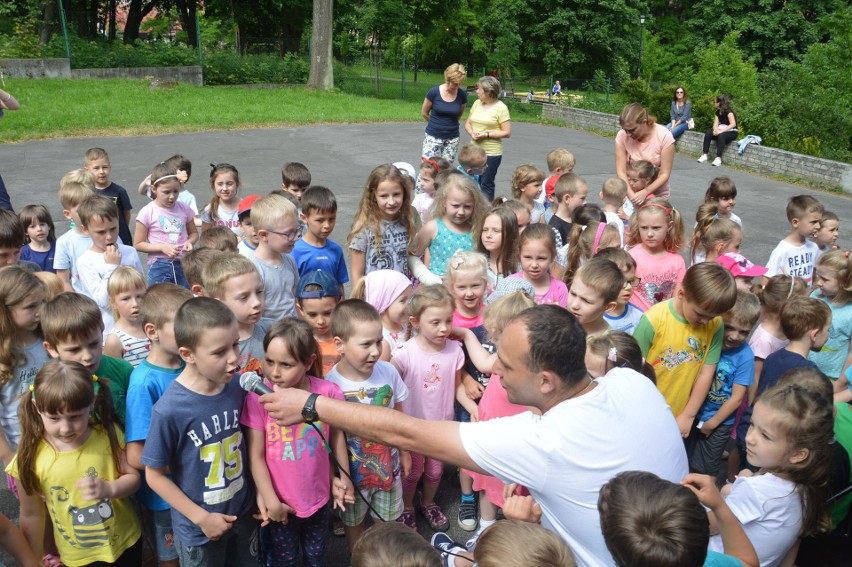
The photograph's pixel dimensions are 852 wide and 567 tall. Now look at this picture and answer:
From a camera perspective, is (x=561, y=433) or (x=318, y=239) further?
(x=318, y=239)

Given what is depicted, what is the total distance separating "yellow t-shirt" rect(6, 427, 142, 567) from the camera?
2943 mm

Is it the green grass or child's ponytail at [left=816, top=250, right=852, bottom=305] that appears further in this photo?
the green grass

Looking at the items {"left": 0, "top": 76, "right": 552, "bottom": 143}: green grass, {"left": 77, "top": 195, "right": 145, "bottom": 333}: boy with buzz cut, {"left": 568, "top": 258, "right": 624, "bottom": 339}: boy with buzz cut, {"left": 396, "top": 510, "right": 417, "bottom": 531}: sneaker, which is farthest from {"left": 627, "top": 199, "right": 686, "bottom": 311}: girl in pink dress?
{"left": 0, "top": 76, "right": 552, "bottom": 143}: green grass

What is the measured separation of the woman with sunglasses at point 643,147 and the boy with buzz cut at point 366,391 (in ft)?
13.8

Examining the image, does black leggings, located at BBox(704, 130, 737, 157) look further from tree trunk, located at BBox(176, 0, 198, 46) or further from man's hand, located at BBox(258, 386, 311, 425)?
tree trunk, located at BBox(176, 0, 198, 46)

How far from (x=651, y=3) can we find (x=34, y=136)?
138ft

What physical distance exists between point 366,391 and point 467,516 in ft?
3.91

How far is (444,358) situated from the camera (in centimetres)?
397

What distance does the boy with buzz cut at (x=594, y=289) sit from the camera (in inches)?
152

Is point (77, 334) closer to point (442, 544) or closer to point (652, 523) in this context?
point (442, 544)

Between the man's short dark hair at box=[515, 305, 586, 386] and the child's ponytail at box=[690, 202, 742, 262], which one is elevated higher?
the man's short dark hair at box=[515, 305, 586, 386]

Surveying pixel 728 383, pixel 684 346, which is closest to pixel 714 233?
pixel 728 383

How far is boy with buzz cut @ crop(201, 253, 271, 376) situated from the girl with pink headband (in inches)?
29.3

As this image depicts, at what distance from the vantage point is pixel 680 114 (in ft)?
58.5
